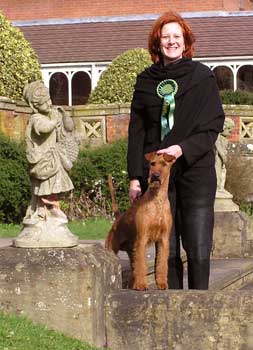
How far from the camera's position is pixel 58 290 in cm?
513

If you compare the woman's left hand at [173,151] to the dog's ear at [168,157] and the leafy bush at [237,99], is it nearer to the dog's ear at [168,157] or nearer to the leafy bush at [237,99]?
the dog's ear at [168,157]

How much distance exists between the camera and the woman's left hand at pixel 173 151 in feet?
16.9

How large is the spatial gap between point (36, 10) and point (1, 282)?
40391mm

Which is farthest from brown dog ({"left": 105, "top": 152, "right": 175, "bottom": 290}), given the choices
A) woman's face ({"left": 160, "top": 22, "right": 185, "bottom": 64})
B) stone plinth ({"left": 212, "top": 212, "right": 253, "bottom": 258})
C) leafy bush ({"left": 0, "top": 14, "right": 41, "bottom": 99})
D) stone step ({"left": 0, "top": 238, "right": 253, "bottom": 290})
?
leafy bush ({"left": 0, "top": 14, "right": 41, "bottom": 99})

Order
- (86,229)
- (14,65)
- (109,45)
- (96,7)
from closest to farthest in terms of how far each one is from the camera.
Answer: (86,229) < (14,65) < (109,45) < (96,7)

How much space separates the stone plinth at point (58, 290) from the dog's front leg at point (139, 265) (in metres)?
0.22

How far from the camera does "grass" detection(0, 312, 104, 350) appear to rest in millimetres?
4680

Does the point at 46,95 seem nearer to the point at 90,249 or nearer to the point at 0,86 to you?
the point at 90,249

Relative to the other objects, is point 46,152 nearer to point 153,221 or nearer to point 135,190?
point 135,190

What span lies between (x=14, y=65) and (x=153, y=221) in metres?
14.3

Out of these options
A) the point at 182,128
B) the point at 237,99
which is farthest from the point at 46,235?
the point at 237,99

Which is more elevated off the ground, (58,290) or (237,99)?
(237,99)

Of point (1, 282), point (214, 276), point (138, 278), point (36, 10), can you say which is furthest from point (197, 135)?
point (36, 10)

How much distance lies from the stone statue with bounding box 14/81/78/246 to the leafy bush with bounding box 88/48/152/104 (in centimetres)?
1751
